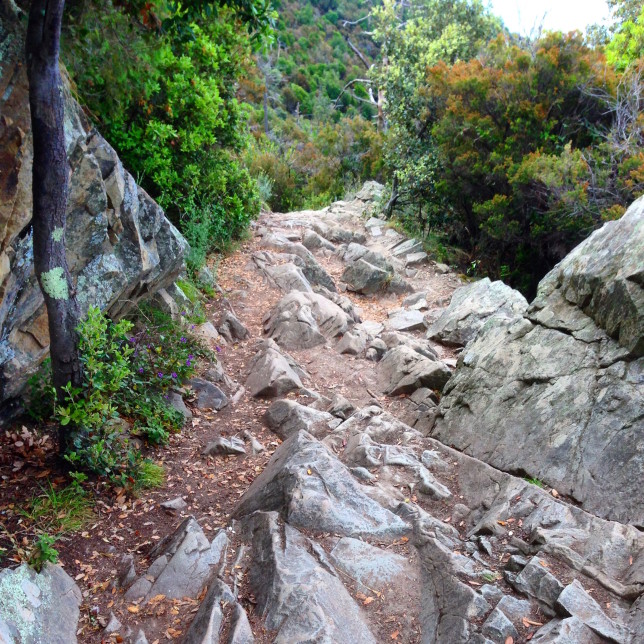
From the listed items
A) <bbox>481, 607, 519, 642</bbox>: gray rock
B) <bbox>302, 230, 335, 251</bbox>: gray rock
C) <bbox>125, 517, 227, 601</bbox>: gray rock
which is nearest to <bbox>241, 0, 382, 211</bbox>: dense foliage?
<bbox>302, 230, 335, 251</bbox>: gray rock

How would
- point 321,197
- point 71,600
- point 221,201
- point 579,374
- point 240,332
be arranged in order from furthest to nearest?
point 321,197 < point 221,201 < point 240,332 < point 579,374 < point 71,600

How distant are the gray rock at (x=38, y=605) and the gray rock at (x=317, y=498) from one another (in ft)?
4.09

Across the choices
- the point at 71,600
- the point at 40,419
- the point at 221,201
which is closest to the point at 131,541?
the point at 71,600

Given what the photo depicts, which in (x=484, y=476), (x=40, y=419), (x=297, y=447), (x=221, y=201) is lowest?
(x=484, y=476)

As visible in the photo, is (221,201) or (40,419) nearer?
(40,419)

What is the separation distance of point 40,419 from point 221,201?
574 cm

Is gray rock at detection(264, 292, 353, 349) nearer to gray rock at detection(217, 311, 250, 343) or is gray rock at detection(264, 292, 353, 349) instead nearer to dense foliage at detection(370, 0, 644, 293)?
gray rock at detection(217, 311, 250, 343)

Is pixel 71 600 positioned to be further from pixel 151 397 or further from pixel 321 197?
pixel 321 197

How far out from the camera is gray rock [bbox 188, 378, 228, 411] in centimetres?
586

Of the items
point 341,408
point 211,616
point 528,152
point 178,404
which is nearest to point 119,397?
point 178,404

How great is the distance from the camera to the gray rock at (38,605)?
269 centimetres

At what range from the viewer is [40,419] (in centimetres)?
437

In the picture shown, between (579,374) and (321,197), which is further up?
(321,197)

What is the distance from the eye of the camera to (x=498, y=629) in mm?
2906
